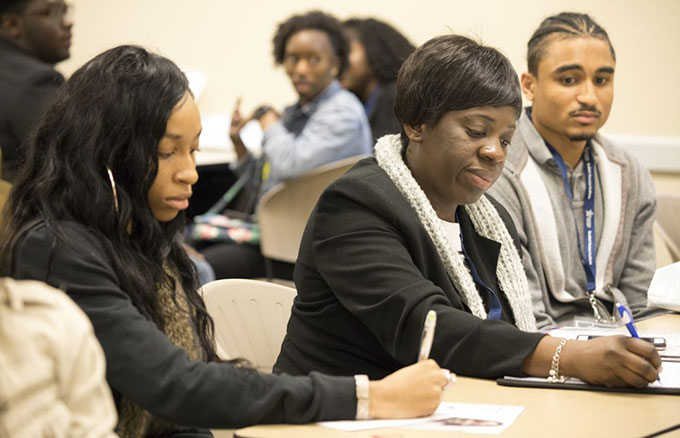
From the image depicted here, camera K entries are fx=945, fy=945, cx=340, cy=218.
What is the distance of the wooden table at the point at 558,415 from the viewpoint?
1438 millimetres

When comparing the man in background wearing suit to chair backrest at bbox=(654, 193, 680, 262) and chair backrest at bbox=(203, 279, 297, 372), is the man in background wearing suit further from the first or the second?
chair backrest at bbox=(654, 193, 680, 262)

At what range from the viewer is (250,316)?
2.19 m

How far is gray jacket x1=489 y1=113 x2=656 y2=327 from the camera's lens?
8.53 feet

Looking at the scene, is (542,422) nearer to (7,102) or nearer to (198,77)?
(7,102)

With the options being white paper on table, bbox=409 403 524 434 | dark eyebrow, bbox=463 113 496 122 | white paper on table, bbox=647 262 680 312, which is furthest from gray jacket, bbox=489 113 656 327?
white paper on table, bbox=409 403 524 434

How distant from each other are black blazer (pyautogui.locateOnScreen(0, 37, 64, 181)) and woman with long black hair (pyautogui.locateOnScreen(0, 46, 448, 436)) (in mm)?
1872

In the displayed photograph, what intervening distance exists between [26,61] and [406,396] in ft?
8.46

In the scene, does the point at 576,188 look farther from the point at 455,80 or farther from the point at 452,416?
the point at 452,416

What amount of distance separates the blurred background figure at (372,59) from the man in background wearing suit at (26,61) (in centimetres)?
159

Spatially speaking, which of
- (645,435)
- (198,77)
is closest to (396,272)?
(645,435)

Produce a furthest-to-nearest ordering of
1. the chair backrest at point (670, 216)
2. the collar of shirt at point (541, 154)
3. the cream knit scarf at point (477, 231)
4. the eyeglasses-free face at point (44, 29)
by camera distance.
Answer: the eyeglasses-free face at point (44, 29), the chair backrest at point (670, 216), the collar of shirt at point (541, 154), the cream knit scarf at point (477, 231)

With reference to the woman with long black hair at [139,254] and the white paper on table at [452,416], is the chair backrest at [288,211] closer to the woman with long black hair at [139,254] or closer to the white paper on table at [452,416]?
the woman with long black hair at [139,254]

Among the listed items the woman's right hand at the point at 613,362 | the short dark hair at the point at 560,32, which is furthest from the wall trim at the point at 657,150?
the woman's right hand at the point at 613,362

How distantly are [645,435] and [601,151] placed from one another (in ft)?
4.89
